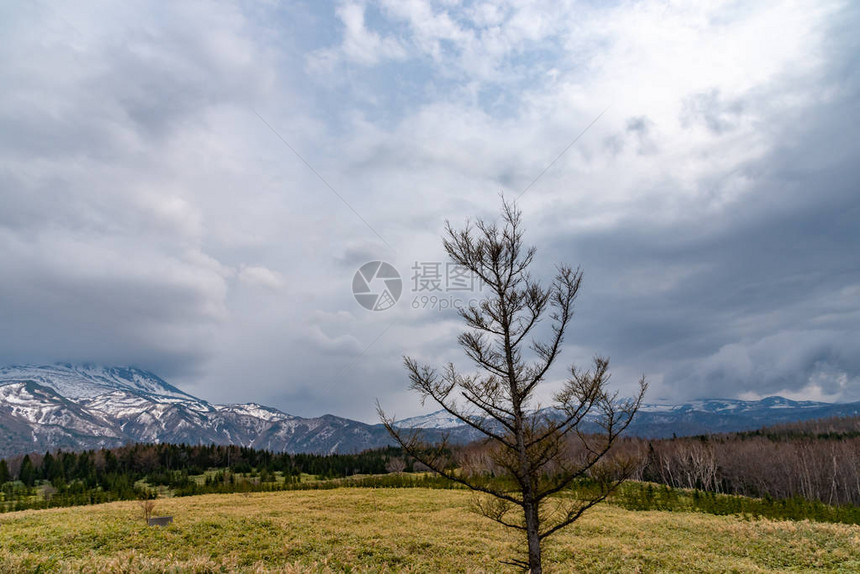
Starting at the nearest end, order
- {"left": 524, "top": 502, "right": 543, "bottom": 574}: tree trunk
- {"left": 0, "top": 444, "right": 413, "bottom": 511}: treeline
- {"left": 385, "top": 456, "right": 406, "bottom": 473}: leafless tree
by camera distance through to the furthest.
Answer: {"left": 524, "top": 502, "right": 543, "bottom": 574}: tree trunk < {"left": 0, "top": 444, "right": 413, "bottom": 511}: treeline < {"left": 385, "top": 456, "right": 406, "bottom": 473}: leafless tree

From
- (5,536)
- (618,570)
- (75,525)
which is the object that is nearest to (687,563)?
(618,570)

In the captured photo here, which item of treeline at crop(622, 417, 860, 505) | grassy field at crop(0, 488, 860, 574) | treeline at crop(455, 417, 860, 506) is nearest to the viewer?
grassy field at crop(0, 488, 860, 574)

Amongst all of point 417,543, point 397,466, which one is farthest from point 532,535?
point 397,466

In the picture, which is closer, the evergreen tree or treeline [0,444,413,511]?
treeline [0,444,413,511]

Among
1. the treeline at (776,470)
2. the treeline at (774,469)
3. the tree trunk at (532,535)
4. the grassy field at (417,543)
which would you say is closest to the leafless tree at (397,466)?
the treeline at (774,469)

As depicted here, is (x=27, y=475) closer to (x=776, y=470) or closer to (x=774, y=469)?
(x=774, y=469)

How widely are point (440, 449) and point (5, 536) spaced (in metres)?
24.6

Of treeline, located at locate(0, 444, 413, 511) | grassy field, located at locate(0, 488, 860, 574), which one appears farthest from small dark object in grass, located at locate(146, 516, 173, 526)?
treeline, located at locate(0, 444, 413, 511)

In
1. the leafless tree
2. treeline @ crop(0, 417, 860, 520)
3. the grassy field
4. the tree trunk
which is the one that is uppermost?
the tree trunk

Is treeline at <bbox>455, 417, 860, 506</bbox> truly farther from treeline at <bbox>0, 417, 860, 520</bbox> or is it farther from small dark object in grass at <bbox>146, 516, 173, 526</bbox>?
small dark object in grass at <bbox>146, 516, 173, 526</bbox>

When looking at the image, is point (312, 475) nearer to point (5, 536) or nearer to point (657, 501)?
point (657, 501)

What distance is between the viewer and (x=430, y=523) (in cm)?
2972

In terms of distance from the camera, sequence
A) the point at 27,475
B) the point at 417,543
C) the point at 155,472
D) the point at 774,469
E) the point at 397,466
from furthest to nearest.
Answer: the point at 397,466, the point at 155,472, the point at 774,469, the point at 27,475, the point at 417,543

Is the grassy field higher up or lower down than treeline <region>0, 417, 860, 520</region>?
higher up
